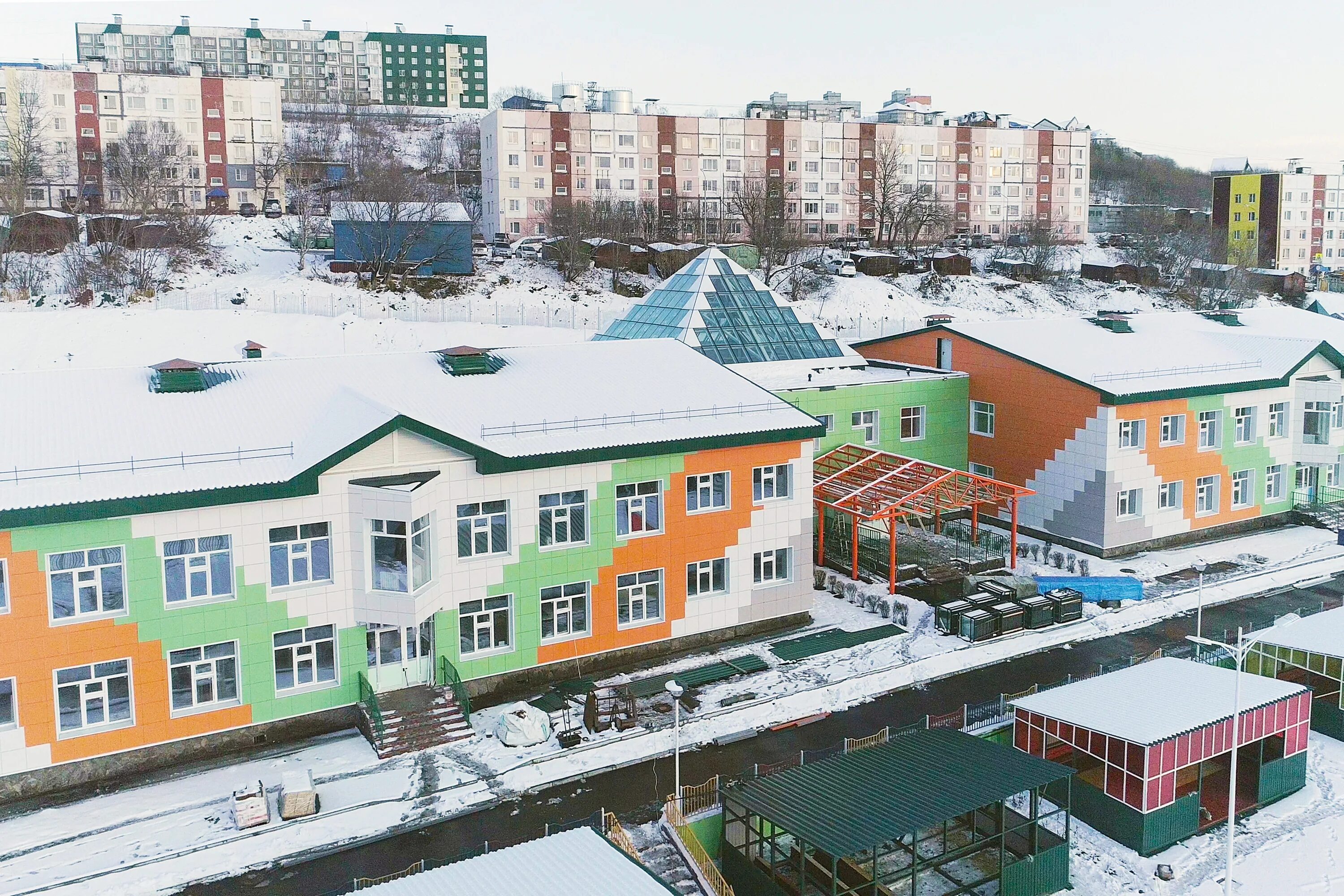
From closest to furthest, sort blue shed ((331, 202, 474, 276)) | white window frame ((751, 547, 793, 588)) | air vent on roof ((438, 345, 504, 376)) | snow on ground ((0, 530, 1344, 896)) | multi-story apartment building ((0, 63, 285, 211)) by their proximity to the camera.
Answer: snow on ground ((0, 530, 1344, 896)) < air vent on roof ((438, 345, 504, 376)) < white window frame ((751, 547, 793, 588)) < blue shed ((331, 202, 474, 276)) < multi-story apartment building ((0, 63, 285, 211))

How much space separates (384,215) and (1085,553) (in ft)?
178

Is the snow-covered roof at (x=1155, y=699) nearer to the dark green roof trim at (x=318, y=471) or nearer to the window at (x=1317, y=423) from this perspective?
the dark green roof trim at (x=318, y=471)

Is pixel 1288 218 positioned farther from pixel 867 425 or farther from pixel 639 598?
pixel 639 598

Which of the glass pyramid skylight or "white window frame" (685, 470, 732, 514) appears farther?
the glass pyramid skylight

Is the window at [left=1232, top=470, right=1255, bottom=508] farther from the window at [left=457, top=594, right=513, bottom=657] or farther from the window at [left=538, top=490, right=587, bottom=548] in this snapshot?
the window at [left=457, top=594, right=513, bottom=657]

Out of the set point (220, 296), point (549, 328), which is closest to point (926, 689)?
point (549, 328)

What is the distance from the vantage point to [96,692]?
25.0 m

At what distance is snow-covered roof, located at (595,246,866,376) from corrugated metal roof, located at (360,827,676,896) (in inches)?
1187

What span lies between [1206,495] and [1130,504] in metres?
4.47

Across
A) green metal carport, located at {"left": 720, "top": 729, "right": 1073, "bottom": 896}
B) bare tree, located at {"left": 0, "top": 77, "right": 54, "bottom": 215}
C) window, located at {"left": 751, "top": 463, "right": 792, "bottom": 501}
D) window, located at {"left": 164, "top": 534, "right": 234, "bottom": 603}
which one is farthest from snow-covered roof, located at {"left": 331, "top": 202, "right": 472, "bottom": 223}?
green metal carport, located at {"left": 720, "top": 729, "right": 1073, "bottom": 896}

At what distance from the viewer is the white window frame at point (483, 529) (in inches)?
1141

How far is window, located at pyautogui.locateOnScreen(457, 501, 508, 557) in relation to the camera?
2897cm

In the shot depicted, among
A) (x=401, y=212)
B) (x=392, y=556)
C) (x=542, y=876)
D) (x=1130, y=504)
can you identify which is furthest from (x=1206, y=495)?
(x=401, y=212)

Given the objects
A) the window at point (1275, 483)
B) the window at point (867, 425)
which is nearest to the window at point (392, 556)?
the window at point (867, 425)
